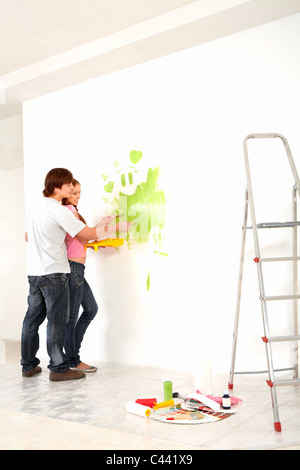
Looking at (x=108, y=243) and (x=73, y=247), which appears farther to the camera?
(x=108, y=243)

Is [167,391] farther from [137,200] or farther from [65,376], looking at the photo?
[137,200]

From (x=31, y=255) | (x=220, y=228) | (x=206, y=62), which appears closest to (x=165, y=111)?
(x=206, y=62)

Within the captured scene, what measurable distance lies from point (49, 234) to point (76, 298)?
20.6 inches

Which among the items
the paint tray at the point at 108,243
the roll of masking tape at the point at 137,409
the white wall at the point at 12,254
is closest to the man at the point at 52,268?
the paint tray at the point at 108,243

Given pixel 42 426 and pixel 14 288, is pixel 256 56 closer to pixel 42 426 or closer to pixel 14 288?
pixel 42 426

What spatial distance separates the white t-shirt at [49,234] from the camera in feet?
11.0

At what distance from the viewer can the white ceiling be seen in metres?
3.13

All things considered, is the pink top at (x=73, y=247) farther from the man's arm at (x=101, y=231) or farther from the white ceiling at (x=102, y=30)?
the white ceiling at (x=102, y=30)

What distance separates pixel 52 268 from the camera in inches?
132

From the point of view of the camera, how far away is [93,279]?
4141 millimetres

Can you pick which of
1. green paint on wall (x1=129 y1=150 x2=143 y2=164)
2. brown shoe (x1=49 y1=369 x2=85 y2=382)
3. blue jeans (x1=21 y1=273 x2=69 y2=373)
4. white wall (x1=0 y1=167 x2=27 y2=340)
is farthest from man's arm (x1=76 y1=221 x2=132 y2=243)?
white wall (x1=0 y1=167 x2=27 y2=340)

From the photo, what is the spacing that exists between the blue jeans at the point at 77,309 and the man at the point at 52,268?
14 cm

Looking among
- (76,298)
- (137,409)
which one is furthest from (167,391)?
(76,298)

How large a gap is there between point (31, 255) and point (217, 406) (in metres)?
1.64
